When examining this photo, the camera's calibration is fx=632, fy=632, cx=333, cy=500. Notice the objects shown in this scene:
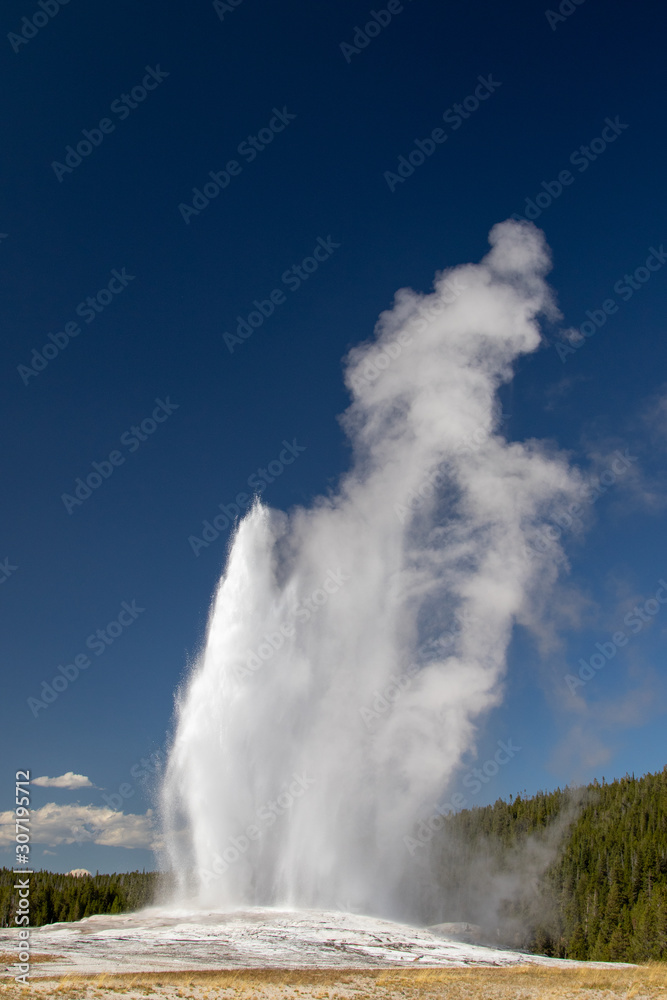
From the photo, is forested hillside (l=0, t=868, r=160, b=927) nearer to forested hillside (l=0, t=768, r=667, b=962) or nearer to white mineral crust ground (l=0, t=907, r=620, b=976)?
forested hillside (l=0, t=768, r=667, b=962)

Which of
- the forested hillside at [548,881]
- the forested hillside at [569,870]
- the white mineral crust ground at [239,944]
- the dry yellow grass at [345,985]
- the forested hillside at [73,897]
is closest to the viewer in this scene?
the dry yellow grass at [345,985]

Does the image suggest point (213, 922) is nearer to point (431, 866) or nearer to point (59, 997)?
point (59, 997)

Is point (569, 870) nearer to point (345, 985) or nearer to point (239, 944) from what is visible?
point (239, 944)

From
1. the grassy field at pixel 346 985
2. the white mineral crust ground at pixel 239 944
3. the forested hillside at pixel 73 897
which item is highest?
the grassy field at pixel 346 985

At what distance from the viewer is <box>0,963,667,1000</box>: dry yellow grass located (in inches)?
930

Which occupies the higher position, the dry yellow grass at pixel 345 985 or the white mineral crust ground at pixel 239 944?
the dry yellow grass at pixel 345 985

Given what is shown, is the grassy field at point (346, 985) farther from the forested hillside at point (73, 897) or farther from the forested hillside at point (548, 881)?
the forested hillside at point (73, 897)

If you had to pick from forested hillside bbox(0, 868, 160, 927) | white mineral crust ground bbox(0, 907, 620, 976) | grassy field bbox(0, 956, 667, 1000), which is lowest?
forested hillside bbox(0, 868, 160, 927)

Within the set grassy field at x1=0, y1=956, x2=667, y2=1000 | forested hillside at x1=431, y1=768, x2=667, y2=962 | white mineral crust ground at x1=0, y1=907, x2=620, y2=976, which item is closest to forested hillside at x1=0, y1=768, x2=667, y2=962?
forested hillside at x1=431, y1=768, x2=667, y2=962

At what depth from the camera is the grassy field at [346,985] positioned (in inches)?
931

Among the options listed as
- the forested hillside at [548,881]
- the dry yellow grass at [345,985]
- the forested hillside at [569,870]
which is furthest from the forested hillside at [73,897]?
the dry yellow grass at [345,985]

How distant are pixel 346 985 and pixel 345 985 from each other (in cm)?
6

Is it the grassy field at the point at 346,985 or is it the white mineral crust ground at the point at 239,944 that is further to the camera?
the white mineral crust ground at the point at 239,944

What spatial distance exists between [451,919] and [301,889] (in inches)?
2014
